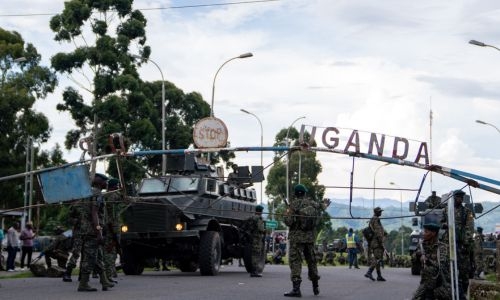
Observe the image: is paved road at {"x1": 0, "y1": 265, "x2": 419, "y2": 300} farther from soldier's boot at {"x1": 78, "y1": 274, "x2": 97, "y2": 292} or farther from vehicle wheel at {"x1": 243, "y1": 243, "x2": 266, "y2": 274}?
vehicle wheel at {"x1": 243, "y1": 243, "x2": 266, "y2": 274}

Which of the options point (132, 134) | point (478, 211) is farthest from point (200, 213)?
point (132, 134)

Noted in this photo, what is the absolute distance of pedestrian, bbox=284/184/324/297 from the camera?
15.0 meters

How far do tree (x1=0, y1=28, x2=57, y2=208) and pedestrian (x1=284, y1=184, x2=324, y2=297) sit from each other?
29.9m

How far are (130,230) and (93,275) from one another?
1.63 meters

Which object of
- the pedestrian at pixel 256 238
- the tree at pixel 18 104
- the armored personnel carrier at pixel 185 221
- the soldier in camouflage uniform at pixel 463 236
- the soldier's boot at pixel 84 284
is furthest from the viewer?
the tree at pixel 18 104

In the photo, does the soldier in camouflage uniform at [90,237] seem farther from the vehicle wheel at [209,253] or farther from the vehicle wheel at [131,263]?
the vehicle wheel at [131,263]

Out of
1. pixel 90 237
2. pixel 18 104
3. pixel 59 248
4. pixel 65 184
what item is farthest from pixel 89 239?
pixel 18 104

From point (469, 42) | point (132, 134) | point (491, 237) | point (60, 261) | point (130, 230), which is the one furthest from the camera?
point (132, 134)

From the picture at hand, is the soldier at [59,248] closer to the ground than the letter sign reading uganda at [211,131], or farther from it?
closer to the ground

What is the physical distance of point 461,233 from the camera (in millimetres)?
14578

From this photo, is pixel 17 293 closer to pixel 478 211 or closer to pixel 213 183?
pixel 213 183

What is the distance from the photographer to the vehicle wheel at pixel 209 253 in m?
20.9

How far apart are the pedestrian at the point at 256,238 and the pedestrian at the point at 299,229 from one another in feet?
22.2

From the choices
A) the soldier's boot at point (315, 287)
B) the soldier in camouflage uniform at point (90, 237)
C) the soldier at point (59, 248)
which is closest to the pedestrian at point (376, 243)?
the soldier's boot at point (315, 287)
